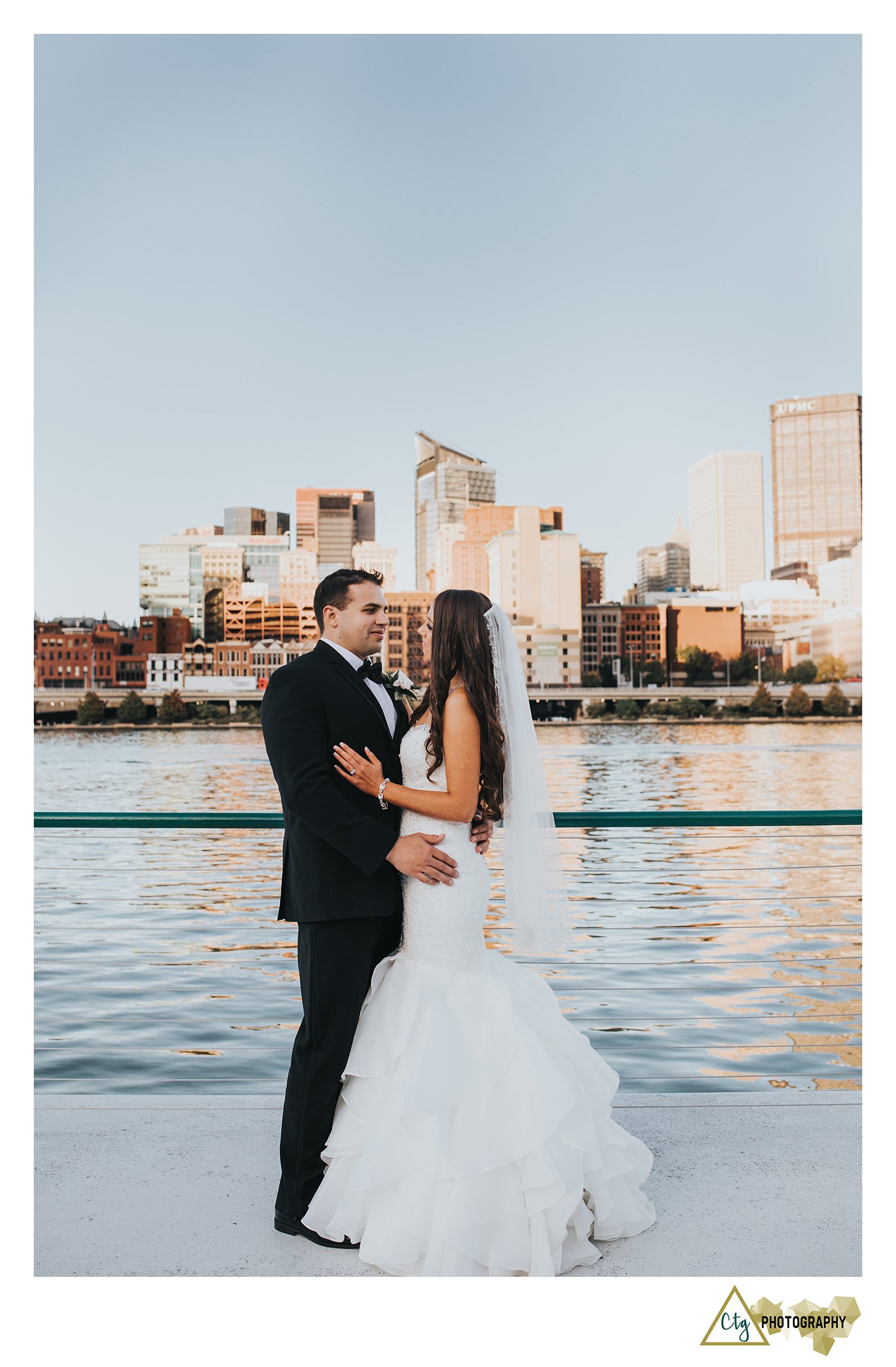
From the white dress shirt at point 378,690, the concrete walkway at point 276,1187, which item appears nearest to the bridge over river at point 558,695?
the concrete walkway at point 276,1187

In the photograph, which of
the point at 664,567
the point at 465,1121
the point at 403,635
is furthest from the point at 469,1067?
the point at 664,567

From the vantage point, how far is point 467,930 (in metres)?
2.40

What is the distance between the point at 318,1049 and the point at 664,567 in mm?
103930

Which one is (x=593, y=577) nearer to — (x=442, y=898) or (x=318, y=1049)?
(x=442, y=898)

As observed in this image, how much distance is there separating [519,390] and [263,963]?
245 feet

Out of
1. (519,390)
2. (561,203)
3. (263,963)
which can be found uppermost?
(561,203)

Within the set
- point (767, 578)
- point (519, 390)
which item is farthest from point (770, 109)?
point (767, 578)

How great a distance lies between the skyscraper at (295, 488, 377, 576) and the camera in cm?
8662

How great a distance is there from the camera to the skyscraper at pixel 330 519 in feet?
284

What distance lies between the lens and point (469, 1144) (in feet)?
7.20

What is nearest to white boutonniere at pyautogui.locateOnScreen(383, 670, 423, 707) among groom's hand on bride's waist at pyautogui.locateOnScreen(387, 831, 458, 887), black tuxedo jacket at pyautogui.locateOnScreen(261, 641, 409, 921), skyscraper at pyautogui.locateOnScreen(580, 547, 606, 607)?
black tuxedo jacket at pyautogui.locateOnScreen(261, 641, 409, 921)

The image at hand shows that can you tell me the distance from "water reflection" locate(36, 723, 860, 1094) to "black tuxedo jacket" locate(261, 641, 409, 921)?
0.77 m
